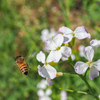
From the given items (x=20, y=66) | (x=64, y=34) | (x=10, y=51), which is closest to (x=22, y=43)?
(x=10, y=51)

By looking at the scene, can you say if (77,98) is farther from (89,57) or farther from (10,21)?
(10,21)

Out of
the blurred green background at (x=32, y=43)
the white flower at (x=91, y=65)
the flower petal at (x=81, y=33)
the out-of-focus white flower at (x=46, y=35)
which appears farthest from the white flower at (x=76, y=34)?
the out-of-focus white flower at (x=46, y=35)

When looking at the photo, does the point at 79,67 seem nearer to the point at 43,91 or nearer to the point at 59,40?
the point at 59,40

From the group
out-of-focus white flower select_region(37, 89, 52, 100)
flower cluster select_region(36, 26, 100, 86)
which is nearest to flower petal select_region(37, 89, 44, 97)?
out-of-focus white flower select_region(37, 89, 52, 100)

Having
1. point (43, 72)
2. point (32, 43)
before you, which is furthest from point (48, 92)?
point (43, 72)

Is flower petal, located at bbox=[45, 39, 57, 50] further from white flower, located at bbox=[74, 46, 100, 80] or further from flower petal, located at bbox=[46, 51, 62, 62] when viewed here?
white flower, located at bbox=[74, 46, 100, 80]
